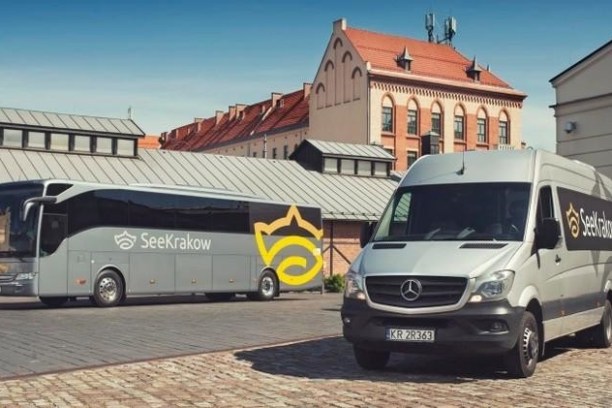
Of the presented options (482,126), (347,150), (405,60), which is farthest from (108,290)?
(482,126)

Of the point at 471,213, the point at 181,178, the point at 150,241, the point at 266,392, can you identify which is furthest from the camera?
the point at 181,178

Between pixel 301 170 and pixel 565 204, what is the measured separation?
2956 cm

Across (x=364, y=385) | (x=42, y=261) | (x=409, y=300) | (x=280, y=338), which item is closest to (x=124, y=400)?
(x=364, y=385)

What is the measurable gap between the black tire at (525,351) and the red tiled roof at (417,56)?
5244cm

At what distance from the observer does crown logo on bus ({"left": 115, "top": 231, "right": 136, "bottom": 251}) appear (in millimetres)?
21984

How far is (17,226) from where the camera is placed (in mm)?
20141

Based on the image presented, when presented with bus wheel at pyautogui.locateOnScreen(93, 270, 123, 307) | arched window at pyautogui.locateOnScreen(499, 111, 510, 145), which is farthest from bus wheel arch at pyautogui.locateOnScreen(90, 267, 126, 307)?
arched window at pyautogui.locateOnScreen(499, 111, 510, 145)

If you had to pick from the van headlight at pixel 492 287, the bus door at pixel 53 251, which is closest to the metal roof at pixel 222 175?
the bus door at pixel 53 251

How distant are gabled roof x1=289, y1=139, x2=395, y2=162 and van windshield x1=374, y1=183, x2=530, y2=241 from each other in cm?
3041

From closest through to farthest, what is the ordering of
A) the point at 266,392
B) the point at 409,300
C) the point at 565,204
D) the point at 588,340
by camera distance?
the point at 266,392, the point at 409,300, the point at 565,204, the point at 588,340

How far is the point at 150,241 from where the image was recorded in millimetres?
22906

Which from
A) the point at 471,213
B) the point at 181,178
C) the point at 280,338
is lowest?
the point at 280,338

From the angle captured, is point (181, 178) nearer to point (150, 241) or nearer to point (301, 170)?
point (301, 170)

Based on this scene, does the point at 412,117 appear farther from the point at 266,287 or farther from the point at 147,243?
the point at 147,243
